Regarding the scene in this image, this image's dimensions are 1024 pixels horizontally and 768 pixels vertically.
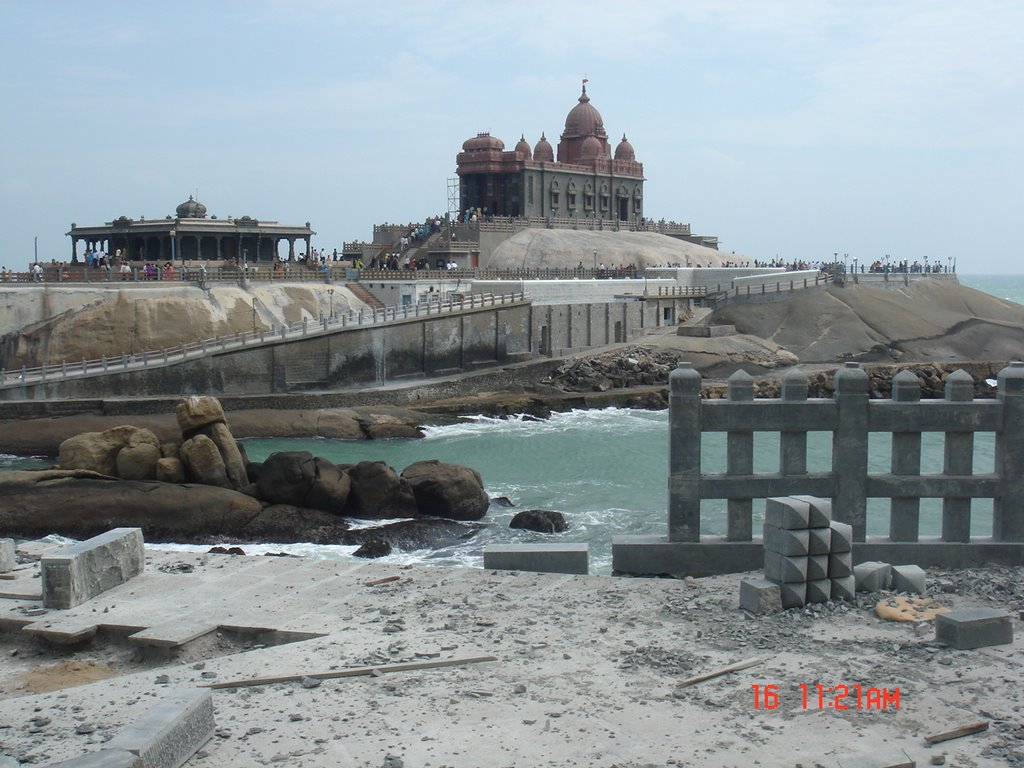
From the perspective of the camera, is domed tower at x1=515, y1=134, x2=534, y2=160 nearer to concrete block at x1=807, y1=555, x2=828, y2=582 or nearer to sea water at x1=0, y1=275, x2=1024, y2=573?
sea water at x1=0, y1=275, x2=1024, y2=573

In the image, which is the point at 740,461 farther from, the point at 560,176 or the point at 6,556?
the point at 560,176

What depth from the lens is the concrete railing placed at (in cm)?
3859

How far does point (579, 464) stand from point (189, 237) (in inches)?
1066

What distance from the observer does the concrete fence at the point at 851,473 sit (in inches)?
500

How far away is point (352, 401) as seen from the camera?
4338cm

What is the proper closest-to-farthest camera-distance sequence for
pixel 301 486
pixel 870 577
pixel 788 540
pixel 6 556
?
pixel 788 540
pixel 870 577
pixel 6 556
pixel 301 486

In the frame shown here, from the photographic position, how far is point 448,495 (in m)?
26.7

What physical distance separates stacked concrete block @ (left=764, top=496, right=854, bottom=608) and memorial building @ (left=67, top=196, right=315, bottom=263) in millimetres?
45493

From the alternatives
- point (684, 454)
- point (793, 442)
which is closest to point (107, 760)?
point (684, 454)

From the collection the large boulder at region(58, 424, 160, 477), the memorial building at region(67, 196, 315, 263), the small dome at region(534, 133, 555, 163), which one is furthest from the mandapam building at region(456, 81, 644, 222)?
the large boulder at region(58, 424, 160, 477)

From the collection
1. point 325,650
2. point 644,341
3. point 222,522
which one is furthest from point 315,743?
point 644,341

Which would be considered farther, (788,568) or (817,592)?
(817,592)

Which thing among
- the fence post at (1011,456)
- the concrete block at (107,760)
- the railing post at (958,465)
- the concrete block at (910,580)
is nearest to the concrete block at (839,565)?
the concrete block at (910,580)

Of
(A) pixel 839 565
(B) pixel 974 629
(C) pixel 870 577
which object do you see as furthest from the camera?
(C) pixel 870 577
